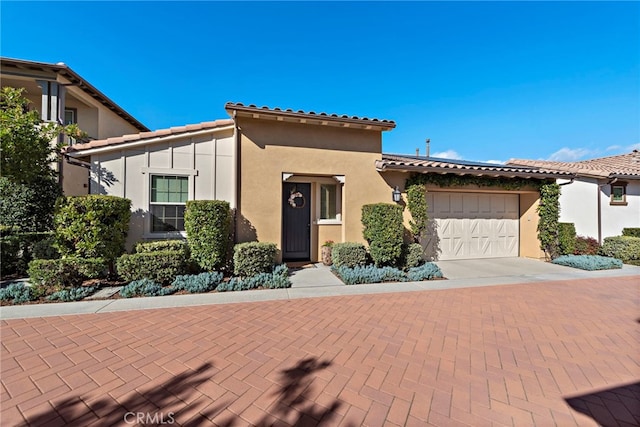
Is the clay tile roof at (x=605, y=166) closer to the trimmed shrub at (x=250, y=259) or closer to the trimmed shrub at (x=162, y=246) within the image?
the trimmed shrub at (x=250, y=259)

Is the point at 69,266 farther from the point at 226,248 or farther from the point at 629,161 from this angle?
the point at 629,161

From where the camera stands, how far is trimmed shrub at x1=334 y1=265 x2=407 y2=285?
6293mm

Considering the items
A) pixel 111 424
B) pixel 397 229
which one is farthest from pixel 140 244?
pixel 397 229

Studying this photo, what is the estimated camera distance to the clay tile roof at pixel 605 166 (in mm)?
10352

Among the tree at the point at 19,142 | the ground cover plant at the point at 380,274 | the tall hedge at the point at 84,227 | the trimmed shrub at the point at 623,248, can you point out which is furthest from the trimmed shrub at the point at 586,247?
the tree at the point at 19,142

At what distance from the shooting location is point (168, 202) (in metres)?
7.09

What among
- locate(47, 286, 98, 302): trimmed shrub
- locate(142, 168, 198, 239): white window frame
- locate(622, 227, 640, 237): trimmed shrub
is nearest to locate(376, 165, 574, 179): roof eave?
locate(622, 227, 640, 237): trimmed shrub

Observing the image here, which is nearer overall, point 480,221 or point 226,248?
point 226,248

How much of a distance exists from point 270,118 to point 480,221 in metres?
8.16

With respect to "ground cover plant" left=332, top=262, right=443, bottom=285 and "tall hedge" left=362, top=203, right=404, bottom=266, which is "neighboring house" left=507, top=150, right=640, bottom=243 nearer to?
"ground cover plant" left=332, top=262, right=443, bottom=285

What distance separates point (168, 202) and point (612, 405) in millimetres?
8513

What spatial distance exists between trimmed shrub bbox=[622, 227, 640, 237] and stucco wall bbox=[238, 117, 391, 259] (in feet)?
34.2

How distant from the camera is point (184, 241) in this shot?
6863 millimetres

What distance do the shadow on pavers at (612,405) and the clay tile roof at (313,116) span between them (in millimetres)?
7140
